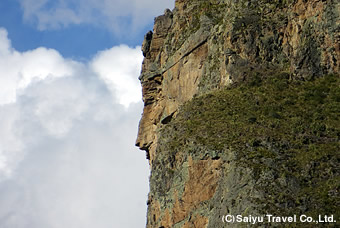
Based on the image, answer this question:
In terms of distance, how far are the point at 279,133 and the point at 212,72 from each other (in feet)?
65.7

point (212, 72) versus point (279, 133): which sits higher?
point (212, 72)

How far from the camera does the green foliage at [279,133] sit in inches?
2896

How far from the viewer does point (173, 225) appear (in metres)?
84.5

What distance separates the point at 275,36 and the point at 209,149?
22301 mm

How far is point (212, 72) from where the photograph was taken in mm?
102125

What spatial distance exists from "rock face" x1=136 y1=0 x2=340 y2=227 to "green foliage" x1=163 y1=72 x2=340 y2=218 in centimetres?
36

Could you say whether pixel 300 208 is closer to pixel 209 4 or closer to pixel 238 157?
pixel 238 157

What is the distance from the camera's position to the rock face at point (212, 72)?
263 feet

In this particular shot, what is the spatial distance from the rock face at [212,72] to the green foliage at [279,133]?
0.36 meters

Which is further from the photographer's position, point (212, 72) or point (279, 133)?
point (212, 72)

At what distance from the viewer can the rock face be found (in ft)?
263

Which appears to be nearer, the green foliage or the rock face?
the green foliage

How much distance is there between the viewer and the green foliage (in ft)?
241

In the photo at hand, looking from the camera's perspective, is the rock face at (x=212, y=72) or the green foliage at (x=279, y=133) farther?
the rock face at (x=212, y=72)
